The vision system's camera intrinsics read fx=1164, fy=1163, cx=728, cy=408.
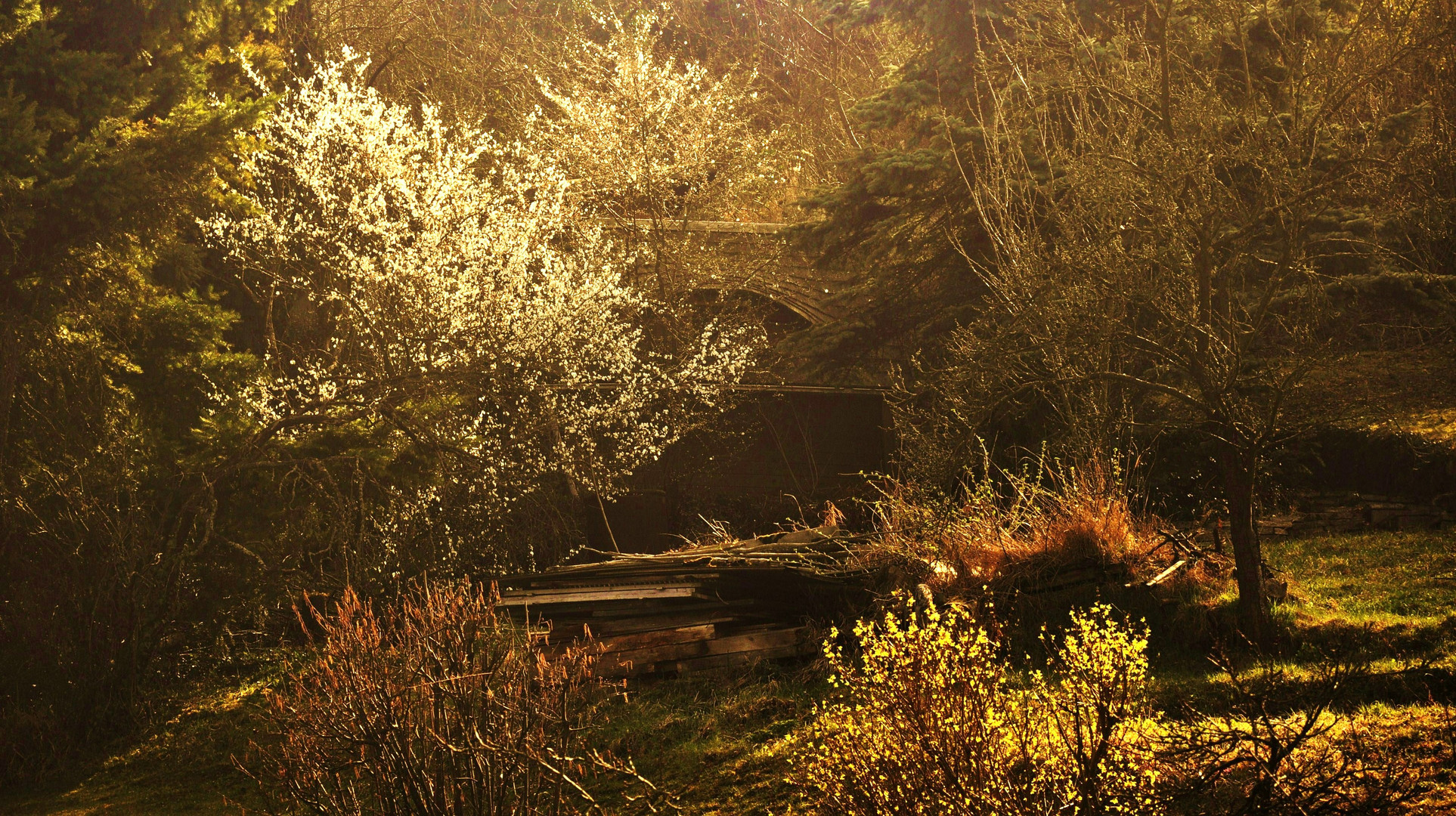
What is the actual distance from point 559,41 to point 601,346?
A: 10.3m

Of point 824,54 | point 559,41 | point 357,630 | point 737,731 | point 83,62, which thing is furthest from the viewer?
point 824,54

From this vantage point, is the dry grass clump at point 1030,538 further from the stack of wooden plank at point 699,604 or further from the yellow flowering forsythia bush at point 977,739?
the yellow flowering forsythia bush at point 977,739

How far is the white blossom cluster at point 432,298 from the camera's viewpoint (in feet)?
49.4

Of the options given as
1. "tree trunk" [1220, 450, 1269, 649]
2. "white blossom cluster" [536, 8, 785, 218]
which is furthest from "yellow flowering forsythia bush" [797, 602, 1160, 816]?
"white blossom cluster" [536, 8, 785, 218]

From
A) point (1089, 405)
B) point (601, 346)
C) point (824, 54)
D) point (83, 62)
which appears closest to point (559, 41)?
point (824, 54)

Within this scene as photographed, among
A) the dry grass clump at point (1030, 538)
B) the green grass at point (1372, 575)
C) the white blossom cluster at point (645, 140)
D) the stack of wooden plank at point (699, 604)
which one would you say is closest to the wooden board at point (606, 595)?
the stack of wooden plank at point (699, 604)

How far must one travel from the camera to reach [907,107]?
57.1ft

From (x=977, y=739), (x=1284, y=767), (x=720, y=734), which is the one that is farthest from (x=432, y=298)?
(x=1284, y=767)

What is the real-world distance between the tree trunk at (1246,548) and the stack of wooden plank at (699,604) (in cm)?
324

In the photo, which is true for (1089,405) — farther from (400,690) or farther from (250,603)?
(250,603)

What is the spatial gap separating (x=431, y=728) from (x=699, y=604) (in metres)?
5.19

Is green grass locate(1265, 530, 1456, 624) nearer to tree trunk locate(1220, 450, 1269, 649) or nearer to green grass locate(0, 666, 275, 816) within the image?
tree trunk locate(1220, 450, 1269, 649)

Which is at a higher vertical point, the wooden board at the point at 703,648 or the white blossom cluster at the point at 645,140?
the white blossom cluster at the point at 645,140

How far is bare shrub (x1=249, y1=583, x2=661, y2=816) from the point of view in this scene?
5.82 m
